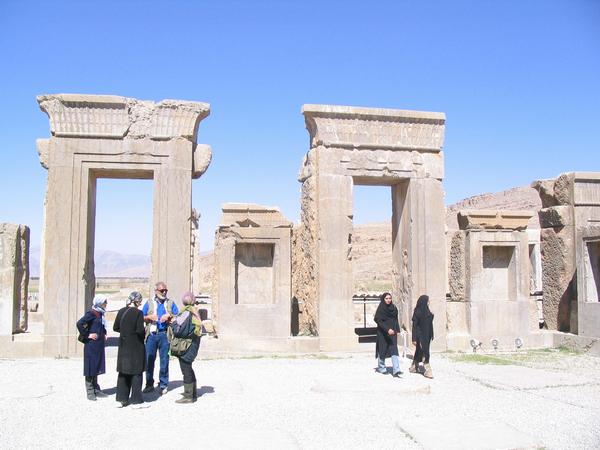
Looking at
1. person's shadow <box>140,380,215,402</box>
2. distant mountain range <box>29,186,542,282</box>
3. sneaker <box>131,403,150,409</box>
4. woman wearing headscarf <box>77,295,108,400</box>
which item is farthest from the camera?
distant mountain range <box>29,186,542,282</box>

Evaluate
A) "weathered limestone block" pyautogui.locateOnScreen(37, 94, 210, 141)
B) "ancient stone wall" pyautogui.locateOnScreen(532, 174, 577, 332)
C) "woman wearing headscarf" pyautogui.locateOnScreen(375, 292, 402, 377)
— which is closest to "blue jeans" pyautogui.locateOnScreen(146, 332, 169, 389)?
"woman wearing headscarf" pyautogui.locateOnScreen(375, 292, 402, 377)

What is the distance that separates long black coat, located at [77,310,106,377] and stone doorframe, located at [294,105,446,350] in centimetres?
483

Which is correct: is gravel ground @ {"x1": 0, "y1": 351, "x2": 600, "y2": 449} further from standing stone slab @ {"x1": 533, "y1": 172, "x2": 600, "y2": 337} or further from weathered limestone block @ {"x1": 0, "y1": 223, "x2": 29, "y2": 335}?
standing stone slab @ {"x1": 533, "y1": 172, "x2": 600, "y2": 337}

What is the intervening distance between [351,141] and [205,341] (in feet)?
15.3

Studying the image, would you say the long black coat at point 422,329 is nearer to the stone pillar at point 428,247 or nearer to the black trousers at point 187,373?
the stone pillar at point 428,247

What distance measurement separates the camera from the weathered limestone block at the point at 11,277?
1069 centimetres

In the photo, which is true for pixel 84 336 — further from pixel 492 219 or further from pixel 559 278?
pixel 559 278

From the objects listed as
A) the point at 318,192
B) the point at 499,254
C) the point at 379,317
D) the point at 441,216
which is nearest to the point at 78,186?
the point at 318,192

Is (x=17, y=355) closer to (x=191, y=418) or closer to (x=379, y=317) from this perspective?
(x=191, y=418)

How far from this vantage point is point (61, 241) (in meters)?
10.6

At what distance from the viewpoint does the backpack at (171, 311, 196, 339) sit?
699 centimetres

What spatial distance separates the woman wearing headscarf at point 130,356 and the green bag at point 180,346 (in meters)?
0.36

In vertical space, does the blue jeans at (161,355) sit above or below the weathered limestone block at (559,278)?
below

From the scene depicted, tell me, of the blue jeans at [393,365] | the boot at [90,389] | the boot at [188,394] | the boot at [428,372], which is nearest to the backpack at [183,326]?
A: the boot at [188,394]
